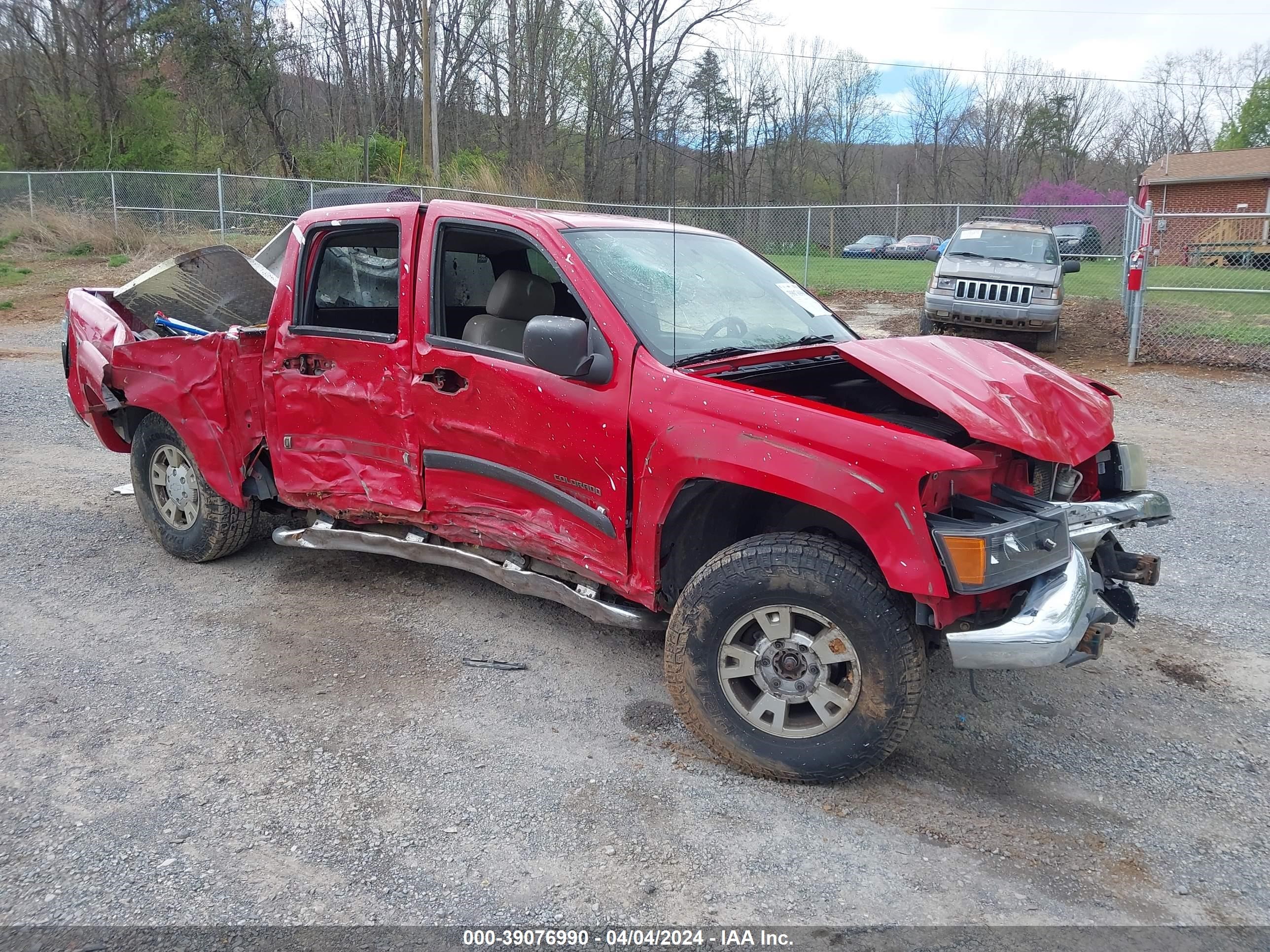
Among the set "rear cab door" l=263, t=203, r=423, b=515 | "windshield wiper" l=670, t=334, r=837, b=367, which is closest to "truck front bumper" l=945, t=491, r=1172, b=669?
"windshield wiper" l=670, t=334, r=837, b=367

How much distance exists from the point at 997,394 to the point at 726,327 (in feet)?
3.79

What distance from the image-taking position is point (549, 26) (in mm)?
33188

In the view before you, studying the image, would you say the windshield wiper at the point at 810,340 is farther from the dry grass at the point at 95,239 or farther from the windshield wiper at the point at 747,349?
the dry grass at the point at 95,239

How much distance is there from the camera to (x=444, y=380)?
414cm

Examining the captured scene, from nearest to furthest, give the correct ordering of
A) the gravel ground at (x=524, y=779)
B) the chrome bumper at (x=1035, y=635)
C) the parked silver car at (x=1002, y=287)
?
the gravel ground at (x=524, y=779), the chrome bumper at (x=1035, y=635), the parked silver car at (x=1002, y=287)

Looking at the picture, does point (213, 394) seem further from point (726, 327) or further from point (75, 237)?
point (75, 237)

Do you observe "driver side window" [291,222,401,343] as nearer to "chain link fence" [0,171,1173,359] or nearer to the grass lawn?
the grass lawn

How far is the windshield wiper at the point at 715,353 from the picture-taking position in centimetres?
362

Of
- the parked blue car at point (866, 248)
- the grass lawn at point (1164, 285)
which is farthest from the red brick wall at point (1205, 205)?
the parked blue car at point (866, 248)

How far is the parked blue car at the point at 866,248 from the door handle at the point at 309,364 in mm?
22659

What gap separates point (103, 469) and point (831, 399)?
607cm

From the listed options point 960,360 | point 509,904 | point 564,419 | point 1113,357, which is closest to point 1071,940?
point 509,904

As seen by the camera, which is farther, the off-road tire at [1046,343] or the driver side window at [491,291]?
the off-road tire at [1046,343]

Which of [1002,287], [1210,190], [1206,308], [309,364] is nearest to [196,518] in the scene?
[309,364]
